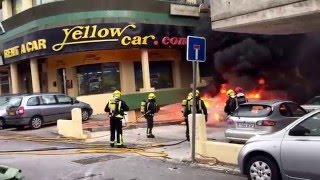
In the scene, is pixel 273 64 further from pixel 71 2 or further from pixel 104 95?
pixel 71 2

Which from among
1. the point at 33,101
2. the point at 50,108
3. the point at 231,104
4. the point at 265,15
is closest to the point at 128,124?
the point at 50,108

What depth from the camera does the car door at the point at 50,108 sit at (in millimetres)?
19641

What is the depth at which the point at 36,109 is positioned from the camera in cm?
1930

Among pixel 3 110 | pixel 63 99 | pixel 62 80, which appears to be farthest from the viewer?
pixel 62 80

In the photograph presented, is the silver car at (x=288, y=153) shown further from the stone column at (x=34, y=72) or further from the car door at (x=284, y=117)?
the stone column at (x=34, y=72)

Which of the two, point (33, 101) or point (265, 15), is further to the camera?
point (33, 101)

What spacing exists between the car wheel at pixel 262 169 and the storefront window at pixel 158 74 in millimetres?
18508

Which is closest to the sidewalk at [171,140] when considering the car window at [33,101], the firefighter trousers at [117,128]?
the firefighter trousers at [117,128]

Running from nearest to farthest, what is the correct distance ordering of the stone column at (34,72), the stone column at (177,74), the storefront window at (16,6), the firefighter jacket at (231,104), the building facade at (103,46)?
the firefighter jacket at (231,104) < the building facade at (103,46) < the stone column at (34,72) < the stone column at (177,74) < the storefront window at (16,6)

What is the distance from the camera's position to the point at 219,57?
26.1 metres

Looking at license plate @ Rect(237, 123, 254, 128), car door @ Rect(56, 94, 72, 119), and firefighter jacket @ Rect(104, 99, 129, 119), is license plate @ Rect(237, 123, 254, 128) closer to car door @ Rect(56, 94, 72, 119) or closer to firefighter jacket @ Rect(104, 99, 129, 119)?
firefighter jacket @ Rect(104, 99, 129, 119)

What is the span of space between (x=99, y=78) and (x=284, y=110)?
49.8ft

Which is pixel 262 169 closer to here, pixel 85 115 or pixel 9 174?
pixel 9 174

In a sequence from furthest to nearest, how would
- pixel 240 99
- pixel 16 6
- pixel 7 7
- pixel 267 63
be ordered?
pixel 7 7, pixel 16 6, pixel 267 63, pixel 240 99
